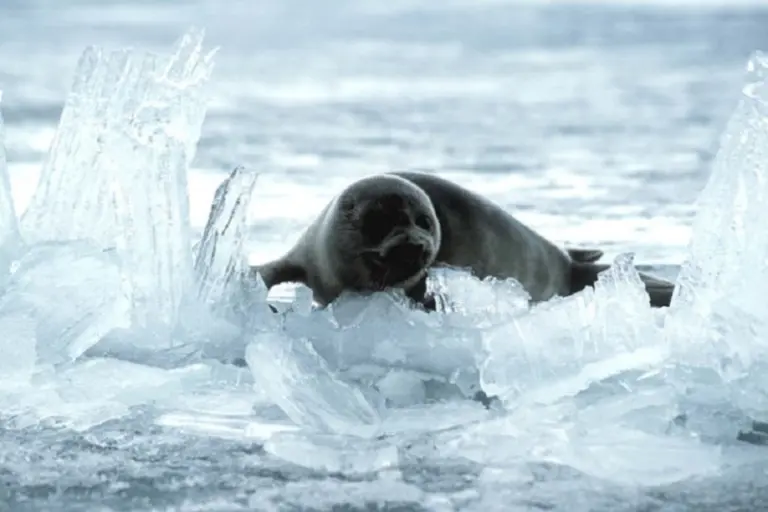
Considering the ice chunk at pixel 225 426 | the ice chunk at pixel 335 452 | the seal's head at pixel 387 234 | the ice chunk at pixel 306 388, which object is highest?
the seal's head at pixel 387 234

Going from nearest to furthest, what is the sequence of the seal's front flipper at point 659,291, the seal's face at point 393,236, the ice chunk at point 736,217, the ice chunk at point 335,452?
the ice chunk at point 335,452
the ice chunk at point 736,217
the seal's face at point 393,236
the seal's front flipper at point 659,291

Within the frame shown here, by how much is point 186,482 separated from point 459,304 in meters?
1.25

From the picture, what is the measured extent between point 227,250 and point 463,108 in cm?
767

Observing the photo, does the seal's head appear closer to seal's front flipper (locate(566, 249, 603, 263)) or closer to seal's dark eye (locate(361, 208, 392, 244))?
seal's dark eye (locate(361, 208, 392, 244))

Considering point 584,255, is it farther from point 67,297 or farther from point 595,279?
point 67,297

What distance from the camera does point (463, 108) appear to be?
11.5 m

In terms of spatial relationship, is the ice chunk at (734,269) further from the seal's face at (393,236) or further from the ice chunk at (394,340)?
the seal's face at (393,236)

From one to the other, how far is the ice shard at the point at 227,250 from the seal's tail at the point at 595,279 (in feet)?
4.13

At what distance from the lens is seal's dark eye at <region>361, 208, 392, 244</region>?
168 inches

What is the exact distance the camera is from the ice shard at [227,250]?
Result: 3977 millimetres

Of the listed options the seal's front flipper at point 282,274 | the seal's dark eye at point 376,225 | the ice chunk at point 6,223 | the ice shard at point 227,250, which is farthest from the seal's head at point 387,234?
the ice chunk at point 6,223

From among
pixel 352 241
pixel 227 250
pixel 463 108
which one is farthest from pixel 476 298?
pixel 463 108

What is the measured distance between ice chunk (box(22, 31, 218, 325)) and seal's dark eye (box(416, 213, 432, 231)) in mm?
726

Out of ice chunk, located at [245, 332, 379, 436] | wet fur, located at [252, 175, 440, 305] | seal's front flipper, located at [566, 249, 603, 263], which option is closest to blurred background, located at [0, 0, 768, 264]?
seal's front flipper, located at [566, 249, 603, 263]
